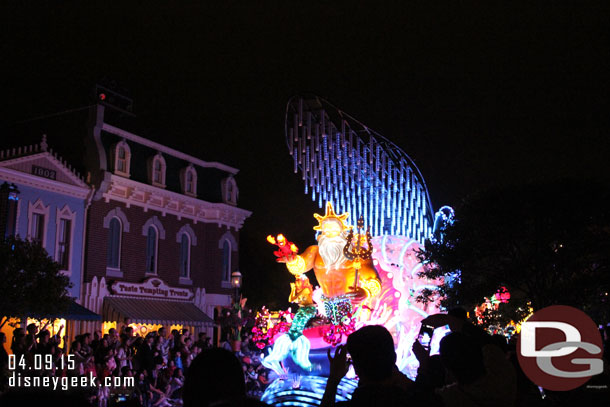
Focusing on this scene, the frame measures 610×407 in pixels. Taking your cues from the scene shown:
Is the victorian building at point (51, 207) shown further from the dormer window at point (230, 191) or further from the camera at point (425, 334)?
the camera at point (425, 334)

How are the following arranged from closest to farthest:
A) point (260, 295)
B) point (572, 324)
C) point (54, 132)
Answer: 1. point (572, 324)
2. point (54, 132)
3. point (260, 295)

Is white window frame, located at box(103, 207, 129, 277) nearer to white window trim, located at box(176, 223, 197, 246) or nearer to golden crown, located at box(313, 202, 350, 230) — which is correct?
white window trim, located at box(176, 223, 197, 246)

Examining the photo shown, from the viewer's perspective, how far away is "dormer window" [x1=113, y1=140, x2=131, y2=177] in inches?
1104

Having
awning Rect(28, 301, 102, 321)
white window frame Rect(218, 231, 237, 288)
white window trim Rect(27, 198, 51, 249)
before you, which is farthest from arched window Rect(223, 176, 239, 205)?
awning Rect(28, 301, 102, 321)

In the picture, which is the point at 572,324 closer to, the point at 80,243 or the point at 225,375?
the point at 225,375

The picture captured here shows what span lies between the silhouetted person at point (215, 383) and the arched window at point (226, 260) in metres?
30.9

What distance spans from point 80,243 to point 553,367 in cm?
2235

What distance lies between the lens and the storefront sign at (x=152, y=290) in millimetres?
27453

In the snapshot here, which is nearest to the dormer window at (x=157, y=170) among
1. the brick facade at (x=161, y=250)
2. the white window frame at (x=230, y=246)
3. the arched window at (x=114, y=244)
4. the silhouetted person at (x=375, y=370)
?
the brick facade at (x=161, y=250)

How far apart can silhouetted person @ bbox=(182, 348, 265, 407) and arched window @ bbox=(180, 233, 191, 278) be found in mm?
29231

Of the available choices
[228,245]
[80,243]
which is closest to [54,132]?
[80,243]

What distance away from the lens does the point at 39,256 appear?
20141 millimetres

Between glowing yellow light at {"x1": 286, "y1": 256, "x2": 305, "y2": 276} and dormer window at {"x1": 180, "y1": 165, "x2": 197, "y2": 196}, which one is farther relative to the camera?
dormer window at {"x1": 180, "y1": 165, "x2": 197, "y2": 196}

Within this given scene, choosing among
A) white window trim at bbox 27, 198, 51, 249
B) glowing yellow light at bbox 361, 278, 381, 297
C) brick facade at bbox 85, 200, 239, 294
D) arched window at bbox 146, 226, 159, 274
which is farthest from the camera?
arched window at bbox 146, 226, 159, 274
